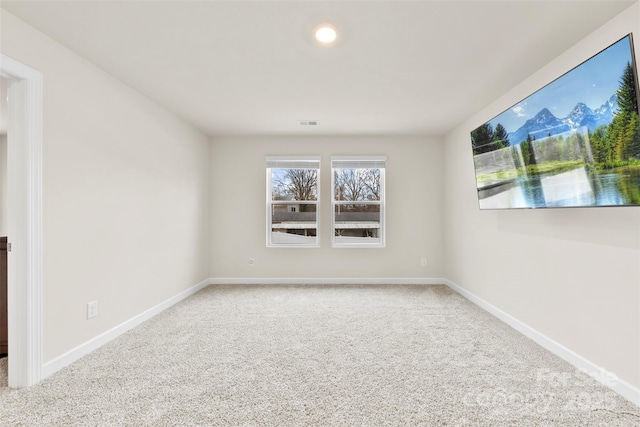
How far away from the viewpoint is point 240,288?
4473 millimetres

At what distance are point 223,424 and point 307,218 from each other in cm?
335

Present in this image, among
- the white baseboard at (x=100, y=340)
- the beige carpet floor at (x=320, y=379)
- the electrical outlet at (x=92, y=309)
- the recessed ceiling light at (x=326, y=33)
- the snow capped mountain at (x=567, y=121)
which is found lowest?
the beige carpet floor at (x=320, y=379)

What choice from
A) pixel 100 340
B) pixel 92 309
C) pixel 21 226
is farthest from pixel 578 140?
pixel 100 340

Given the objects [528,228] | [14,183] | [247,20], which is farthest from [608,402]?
[14,183]

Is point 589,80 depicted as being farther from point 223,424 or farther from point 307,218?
point 307,218

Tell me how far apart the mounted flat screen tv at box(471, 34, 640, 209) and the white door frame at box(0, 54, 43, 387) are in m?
3.51

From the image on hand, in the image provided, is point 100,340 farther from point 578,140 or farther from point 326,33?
point 578,140

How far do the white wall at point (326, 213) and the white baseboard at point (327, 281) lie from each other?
5 cm

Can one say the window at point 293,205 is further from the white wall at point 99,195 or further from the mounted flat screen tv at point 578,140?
the mounted flat screen tv at point 578,140

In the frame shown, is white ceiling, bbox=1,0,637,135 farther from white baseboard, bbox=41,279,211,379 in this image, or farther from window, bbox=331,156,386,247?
white baseboard, bbox=41,279,211,379

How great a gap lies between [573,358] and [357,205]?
10.1 feet

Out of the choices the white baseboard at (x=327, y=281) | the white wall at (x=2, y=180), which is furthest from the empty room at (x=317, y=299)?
the white wall at (x=2, y=180)

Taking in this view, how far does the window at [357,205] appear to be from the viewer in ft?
15.5

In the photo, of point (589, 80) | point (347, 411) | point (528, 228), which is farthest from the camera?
point (528, 228)
